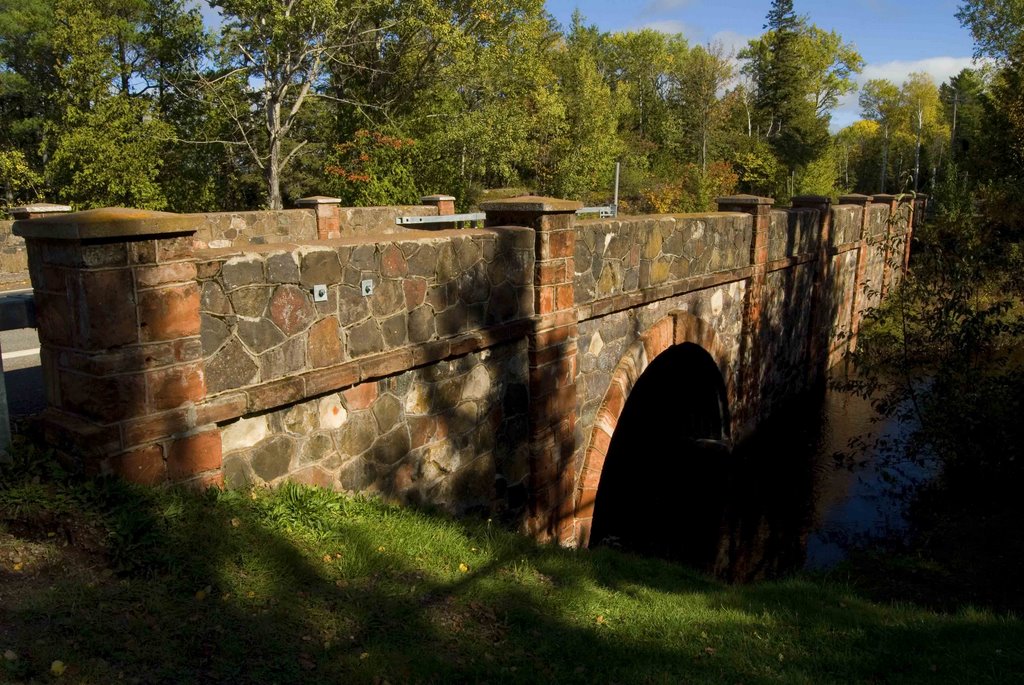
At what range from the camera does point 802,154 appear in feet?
142

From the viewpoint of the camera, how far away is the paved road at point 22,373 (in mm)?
5509

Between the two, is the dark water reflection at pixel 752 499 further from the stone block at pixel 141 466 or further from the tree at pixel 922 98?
the tree at pixel 922 98

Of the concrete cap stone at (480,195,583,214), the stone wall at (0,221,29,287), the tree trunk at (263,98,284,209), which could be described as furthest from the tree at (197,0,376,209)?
the concrete cap stone at (480,195,583,214)

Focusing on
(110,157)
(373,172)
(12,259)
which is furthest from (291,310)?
(110,157)

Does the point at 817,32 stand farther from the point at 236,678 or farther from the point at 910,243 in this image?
the point at 236,678

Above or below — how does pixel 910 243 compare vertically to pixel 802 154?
below

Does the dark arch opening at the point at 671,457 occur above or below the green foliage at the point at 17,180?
below

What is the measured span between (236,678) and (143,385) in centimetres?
130

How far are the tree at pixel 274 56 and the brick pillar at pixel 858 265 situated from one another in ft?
38.4

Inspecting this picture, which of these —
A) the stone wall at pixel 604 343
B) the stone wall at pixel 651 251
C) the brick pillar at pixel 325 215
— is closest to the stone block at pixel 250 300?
the stone wall at pixel 651 251

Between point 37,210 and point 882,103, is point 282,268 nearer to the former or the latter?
point 37,210

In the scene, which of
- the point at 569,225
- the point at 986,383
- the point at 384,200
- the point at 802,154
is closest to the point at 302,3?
the point at 384,200

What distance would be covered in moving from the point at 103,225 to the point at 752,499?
339 inches

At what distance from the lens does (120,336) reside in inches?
129
